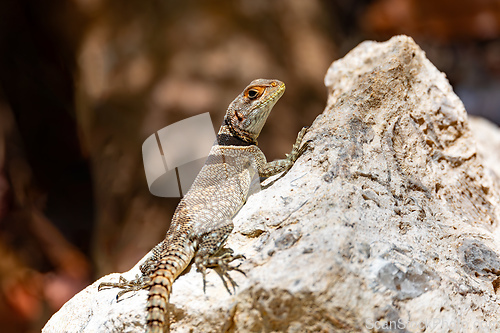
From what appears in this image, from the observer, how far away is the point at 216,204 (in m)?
3.03

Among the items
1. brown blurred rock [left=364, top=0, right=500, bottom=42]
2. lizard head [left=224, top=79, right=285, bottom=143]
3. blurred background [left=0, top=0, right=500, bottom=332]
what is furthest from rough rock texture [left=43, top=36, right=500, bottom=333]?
brown blurred rock [left=364, top=0, right=500, bottom=42]

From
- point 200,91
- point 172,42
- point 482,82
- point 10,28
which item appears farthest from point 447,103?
point 10,28

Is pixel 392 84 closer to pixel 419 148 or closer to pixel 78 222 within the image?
pixel 419 148

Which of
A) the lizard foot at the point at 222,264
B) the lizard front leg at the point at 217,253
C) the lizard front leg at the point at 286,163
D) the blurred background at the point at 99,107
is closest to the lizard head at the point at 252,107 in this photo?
the lizard front leg at the point at 286,163

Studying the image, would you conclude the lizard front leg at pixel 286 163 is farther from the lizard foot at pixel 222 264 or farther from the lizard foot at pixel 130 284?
the lizard foot at pixel 130 284

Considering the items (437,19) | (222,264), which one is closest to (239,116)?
(222,264)

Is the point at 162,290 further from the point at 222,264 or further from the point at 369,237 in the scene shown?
the point at 369,237

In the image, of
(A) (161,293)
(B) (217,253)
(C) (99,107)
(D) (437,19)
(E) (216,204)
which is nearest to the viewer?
(A) (161,293)

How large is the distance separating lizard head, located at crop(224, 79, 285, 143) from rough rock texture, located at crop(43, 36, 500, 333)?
0.47 metres

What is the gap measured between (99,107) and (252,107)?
3086 mm

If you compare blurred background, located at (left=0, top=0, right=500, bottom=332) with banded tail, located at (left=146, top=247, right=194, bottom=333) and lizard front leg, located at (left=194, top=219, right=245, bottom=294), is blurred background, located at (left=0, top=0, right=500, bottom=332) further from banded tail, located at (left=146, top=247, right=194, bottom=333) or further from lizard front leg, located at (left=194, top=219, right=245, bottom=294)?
banded tail, located at (left=146, top=247, right=194, bottom=333)

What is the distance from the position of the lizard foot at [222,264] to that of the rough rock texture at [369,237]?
0.18 feet

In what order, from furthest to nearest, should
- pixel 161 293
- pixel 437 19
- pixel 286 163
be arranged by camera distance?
pixel 437 19 < pixel 286 163 < pixel 161 293

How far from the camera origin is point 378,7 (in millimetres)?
7016
